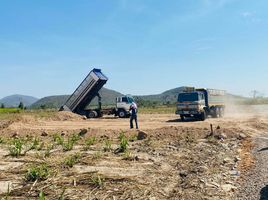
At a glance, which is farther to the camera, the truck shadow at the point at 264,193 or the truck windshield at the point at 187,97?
the truck windshield at the point at 187,97

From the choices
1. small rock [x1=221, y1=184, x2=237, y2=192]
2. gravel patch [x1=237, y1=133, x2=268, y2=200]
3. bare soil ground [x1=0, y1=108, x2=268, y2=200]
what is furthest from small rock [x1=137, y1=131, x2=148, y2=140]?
small rock [x1=221, y1=184, x2=237, y2=192]

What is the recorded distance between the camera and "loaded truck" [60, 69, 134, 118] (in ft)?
104

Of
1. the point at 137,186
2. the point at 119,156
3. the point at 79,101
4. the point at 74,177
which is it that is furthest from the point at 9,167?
the point at 79,101

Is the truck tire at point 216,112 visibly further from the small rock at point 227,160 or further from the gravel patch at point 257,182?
the small rock at point 227,160

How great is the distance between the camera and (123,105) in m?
34.4

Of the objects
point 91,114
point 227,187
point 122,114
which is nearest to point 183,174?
point 227,187

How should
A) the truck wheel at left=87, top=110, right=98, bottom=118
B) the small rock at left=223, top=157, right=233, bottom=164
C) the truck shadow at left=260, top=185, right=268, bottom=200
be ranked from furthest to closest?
the truck wheel at left=87, top=110, right=98, bottom=118, the small rock at left=223, top=157, right=233, bottom=164, the truck shadow at left=260, top=185, right=268, bottom=200

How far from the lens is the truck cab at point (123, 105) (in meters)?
34.2

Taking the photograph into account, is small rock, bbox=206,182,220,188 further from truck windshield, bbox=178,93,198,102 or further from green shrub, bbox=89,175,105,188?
truck windshield, bbox=178,93,198,102

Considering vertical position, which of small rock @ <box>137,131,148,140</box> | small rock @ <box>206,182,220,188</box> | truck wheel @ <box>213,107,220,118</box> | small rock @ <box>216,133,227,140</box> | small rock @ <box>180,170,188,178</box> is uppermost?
truck wheel @ <box>213,107,220,118</box>

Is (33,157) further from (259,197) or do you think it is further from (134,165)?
(259,197)

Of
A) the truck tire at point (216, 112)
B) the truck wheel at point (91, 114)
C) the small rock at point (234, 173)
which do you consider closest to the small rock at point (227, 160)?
the small rock at point (234, 173)

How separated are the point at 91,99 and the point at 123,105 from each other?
10.3ft

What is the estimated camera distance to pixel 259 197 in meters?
7.34
